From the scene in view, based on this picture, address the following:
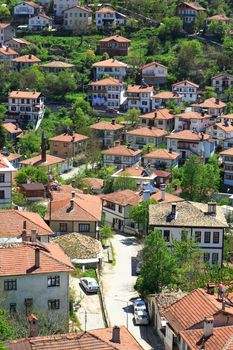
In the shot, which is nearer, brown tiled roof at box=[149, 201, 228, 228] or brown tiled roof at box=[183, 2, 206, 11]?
brown tiled roof at box=[149, 201, 228, 228]

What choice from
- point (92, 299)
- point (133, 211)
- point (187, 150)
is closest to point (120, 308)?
point (92, 299)

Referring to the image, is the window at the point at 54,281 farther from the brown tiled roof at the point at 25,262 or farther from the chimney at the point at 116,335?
the chimney at the point at 116,335

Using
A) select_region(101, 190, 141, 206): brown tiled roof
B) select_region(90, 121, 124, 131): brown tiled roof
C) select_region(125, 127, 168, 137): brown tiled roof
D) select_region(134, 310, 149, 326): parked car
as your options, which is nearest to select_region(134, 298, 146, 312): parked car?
select_region(134, 310, 149, 326): parked car

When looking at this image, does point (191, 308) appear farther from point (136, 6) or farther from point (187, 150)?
point (136, 6)

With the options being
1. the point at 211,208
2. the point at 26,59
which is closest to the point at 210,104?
the point at 26,59

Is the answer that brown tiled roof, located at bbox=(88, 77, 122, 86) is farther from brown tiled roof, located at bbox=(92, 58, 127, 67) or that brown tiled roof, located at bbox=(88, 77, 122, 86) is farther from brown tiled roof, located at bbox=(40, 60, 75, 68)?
brown tiled roof, located at bbox=(40, 60, 75, 68)

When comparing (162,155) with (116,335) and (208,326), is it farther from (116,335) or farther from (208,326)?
(116,335)
